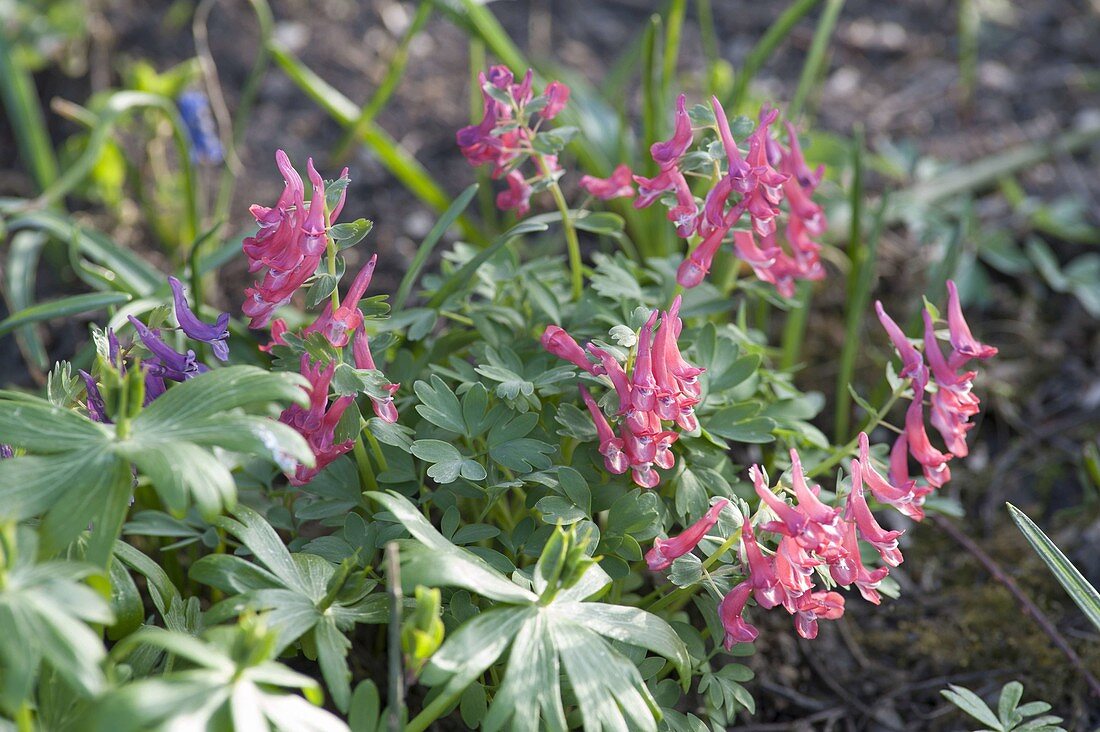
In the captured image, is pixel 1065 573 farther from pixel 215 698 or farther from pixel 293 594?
pixel 215 698

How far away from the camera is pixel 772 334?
318 centimetres

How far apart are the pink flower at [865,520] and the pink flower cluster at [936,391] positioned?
8cm

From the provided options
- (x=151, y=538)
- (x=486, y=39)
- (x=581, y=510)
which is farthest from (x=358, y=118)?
(x=581, y=510)

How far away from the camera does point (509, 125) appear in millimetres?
1885

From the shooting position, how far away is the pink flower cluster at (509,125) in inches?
74.2

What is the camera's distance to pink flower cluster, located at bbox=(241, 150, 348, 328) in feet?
5.27

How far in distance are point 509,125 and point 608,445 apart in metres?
0.66

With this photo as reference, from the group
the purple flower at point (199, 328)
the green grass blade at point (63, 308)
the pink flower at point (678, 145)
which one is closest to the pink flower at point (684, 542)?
the pink flower at point (678, 145)

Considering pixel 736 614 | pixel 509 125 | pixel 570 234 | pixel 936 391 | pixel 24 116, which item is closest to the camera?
pixel 736 614

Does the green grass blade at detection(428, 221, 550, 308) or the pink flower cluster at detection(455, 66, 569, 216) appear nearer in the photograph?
the pink flower cluster at detection(455, 66, 569, 216)

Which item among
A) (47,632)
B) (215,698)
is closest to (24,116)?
(47,632)

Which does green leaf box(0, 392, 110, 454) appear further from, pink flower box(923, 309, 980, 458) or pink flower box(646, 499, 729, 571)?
pink flower box(923, 309, 980, 458)

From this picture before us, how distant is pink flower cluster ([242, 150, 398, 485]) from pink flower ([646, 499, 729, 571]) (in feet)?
1.78

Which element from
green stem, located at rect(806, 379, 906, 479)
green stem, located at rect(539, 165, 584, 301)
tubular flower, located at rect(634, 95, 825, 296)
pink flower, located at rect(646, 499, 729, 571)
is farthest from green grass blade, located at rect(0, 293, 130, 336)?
green stem, located at rect(806, 379, 906, 479)
